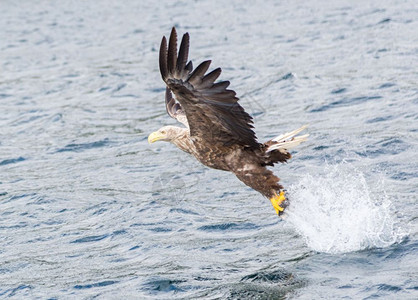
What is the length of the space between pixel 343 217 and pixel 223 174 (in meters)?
2.50

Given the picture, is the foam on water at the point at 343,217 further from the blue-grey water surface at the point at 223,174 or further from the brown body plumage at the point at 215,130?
the brown body plumage at the point at 215,130

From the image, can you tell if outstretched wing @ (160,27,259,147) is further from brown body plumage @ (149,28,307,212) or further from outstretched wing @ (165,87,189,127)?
outstretched wing @ (165,87,189,127)

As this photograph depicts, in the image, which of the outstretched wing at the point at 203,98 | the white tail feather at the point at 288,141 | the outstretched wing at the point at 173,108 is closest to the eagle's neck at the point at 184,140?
the outstretched wing at the point at 203,98

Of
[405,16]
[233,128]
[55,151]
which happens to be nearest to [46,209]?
[55,151]

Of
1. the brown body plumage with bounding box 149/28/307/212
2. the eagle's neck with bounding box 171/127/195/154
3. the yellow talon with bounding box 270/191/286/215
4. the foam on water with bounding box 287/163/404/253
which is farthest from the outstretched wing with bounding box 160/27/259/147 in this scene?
the foam on water with bounding box 287/163/404/253

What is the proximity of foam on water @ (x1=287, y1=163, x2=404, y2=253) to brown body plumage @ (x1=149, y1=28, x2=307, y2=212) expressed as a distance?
0.41 meters

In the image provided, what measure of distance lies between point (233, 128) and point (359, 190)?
1640 millimetres

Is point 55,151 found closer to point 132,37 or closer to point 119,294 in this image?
point 119,294

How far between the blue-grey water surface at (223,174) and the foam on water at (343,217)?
2cm

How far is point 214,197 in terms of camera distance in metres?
8.59

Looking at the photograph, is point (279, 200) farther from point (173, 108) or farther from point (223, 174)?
point (223, 174)

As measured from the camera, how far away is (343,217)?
23.3ft

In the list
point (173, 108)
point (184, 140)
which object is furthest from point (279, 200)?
point (173, 108)

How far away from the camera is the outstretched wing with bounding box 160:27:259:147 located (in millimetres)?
6168
